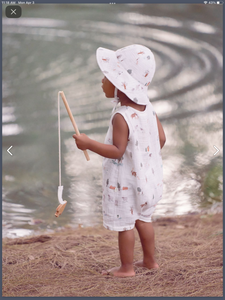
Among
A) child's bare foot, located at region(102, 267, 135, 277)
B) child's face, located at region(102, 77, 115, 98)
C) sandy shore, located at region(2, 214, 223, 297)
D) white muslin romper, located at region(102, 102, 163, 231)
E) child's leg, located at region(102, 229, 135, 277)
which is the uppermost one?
child's face, located at region(102, 77, 115, 98)

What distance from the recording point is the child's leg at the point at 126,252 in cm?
210

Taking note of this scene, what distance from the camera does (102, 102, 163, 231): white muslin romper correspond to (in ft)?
6.64

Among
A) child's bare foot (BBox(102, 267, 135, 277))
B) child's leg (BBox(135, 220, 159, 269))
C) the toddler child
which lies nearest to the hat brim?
the toddler child

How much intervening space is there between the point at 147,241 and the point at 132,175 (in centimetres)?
39

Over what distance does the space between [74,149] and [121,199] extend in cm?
194

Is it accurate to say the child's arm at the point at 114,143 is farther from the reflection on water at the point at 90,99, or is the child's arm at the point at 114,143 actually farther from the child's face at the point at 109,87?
the reflection on water at the point at 90,99

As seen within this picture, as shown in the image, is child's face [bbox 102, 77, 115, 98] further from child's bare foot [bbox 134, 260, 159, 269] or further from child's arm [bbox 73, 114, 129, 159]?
child's bare foot [bbox 134, 260, 159, 269]

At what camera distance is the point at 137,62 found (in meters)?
1.98

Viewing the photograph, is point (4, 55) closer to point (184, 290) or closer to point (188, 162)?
point (188, 162)

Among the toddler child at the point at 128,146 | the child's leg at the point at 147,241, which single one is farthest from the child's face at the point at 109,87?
the child's leg at the point at 147,241

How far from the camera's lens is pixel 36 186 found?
→ 3451mm

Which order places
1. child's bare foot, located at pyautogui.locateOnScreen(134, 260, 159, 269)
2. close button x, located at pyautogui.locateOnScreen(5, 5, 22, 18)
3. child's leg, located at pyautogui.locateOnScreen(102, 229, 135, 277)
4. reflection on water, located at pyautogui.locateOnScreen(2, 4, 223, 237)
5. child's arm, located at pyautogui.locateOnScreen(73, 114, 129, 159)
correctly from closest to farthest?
child's arm, located at pyautogui.locateOnScreen(73, 114, 129, 159) → child's leg, located at pyautogui.locateOnScreen(102, 229, 135, 277) → child's bare foot, located at pyautogui.locateOnScreen(134, 260, 159, 269) → close button x, located at pyautogui.locateOnScreen(5, 5, 22, 18) → reflection on water, located at pyautogui.locateOnScreen(2, 4, 223, 237)

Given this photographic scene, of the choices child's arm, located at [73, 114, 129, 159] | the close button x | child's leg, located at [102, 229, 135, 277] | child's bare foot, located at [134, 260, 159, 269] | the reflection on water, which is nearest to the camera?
child's arm, located at [73, 114, 129, 159]

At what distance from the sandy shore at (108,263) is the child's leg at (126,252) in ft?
0.15
